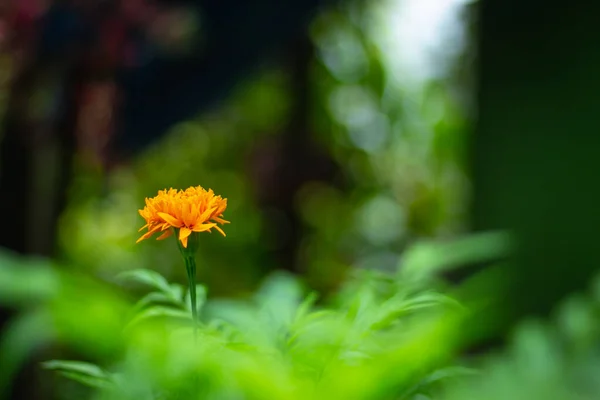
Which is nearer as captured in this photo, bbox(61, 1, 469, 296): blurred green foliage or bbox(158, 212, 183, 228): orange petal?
bbox(158, 212, 183, 228): orange petal

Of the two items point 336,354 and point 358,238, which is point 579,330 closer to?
point 336,354

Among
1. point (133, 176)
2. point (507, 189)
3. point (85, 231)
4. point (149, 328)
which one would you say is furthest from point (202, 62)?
point (149, 328)

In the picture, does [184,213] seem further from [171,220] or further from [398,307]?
[398,307]

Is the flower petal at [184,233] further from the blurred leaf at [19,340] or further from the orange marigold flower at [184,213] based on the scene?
the blurred leaf at [19,340]

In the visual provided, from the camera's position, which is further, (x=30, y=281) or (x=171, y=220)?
(x=30, y=281)

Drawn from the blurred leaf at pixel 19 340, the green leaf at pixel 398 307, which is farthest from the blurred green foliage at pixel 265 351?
the blurred leaf at pixel 19 340

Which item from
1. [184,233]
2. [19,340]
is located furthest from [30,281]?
[184,233]

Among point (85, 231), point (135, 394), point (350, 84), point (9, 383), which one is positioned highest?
point (350, 84)

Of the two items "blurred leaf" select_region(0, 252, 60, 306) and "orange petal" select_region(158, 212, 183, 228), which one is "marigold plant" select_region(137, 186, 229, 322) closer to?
"orange petal" select_region(158, 212, 183, 228)

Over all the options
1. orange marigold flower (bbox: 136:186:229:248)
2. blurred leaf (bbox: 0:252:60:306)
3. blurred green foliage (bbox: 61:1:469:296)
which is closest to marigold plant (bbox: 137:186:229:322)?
orange marigold flower (bbox: 136:186:229:248)
